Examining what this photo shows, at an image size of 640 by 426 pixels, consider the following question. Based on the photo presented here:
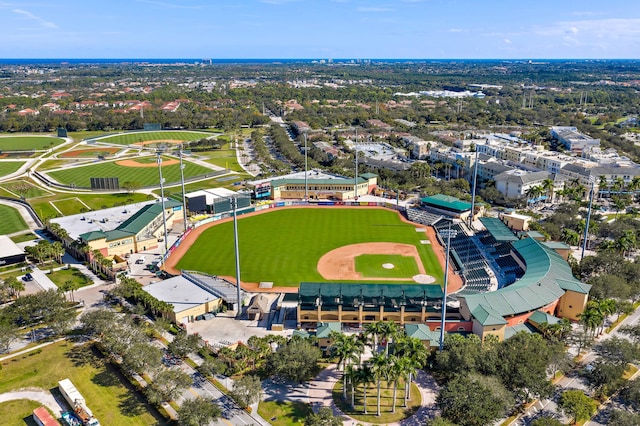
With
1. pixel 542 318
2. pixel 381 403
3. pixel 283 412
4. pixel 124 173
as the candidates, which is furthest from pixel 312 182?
pixel 283 412

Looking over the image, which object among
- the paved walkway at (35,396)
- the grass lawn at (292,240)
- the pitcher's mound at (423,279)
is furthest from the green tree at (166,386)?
the pitcher's mound at (423,279)

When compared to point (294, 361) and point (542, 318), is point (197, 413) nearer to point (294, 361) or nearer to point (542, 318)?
point (294, 361)

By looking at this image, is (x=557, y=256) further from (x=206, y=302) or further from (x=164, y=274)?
(x=164, y=274)

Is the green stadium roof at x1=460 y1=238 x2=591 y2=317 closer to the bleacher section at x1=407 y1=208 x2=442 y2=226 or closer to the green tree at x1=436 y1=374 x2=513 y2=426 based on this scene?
the green tree at x1=436 y1=374 x2=513 y2=426

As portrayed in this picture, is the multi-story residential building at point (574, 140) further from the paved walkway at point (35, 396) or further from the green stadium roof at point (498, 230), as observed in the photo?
the paved walkway at point (35, 396)

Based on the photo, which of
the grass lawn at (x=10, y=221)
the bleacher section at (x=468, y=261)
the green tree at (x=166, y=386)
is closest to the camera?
the green tree at (x=166, y=386)

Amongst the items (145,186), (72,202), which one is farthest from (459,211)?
(72,202)

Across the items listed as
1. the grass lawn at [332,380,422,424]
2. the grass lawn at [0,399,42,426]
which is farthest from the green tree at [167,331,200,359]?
the grass lawn at [332,380,422,424]
